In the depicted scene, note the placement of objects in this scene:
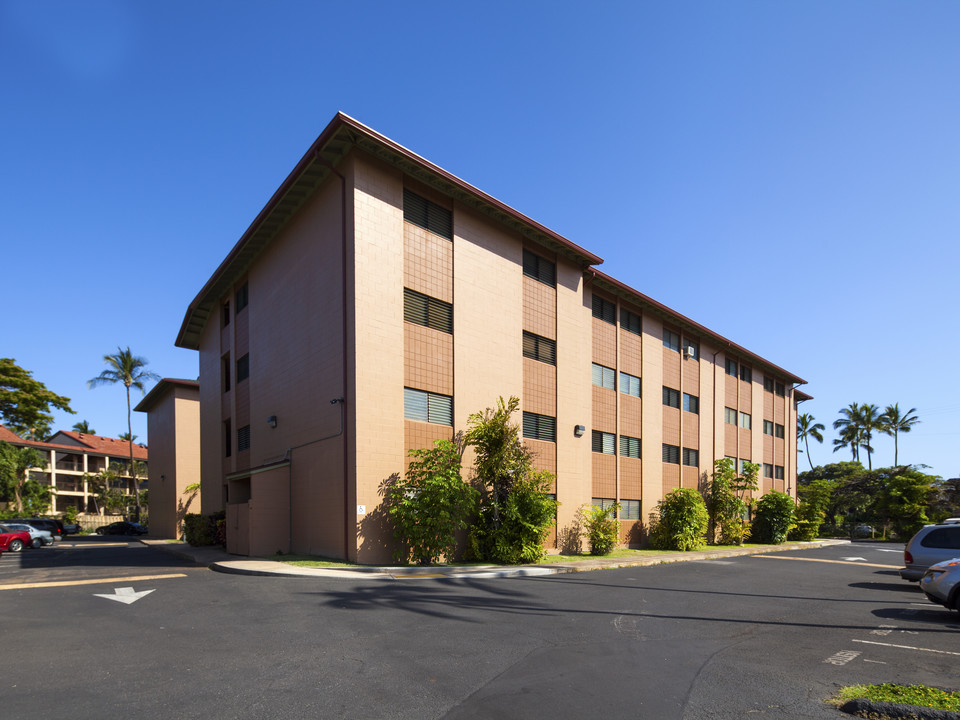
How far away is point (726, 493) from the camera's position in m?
32.3

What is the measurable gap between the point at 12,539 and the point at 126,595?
20429 mm

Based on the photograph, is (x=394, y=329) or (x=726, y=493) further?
(x=726, y=493)

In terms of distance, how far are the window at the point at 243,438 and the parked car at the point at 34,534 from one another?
38.0 ft

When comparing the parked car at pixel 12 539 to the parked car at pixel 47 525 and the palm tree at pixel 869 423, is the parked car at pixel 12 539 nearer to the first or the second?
the parked car at pixel 47 525

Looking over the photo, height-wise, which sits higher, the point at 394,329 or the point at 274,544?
the point at 394,329

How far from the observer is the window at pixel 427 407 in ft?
59.6

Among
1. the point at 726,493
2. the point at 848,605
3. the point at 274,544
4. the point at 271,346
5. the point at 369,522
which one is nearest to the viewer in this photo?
the point at 848,605

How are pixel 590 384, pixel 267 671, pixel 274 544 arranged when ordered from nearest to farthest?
pixel 267 671
pixel 274 544
pixel 590 384

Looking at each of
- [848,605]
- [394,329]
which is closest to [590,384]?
[394,329]

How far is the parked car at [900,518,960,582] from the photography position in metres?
15.4

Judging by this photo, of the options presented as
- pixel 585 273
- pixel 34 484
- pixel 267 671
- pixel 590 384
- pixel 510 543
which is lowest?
pixel 34 484

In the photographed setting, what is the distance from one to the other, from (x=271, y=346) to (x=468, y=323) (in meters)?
8.05

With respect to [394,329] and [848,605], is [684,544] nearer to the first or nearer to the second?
[848,605]

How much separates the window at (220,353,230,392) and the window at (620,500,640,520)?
1869 cm
